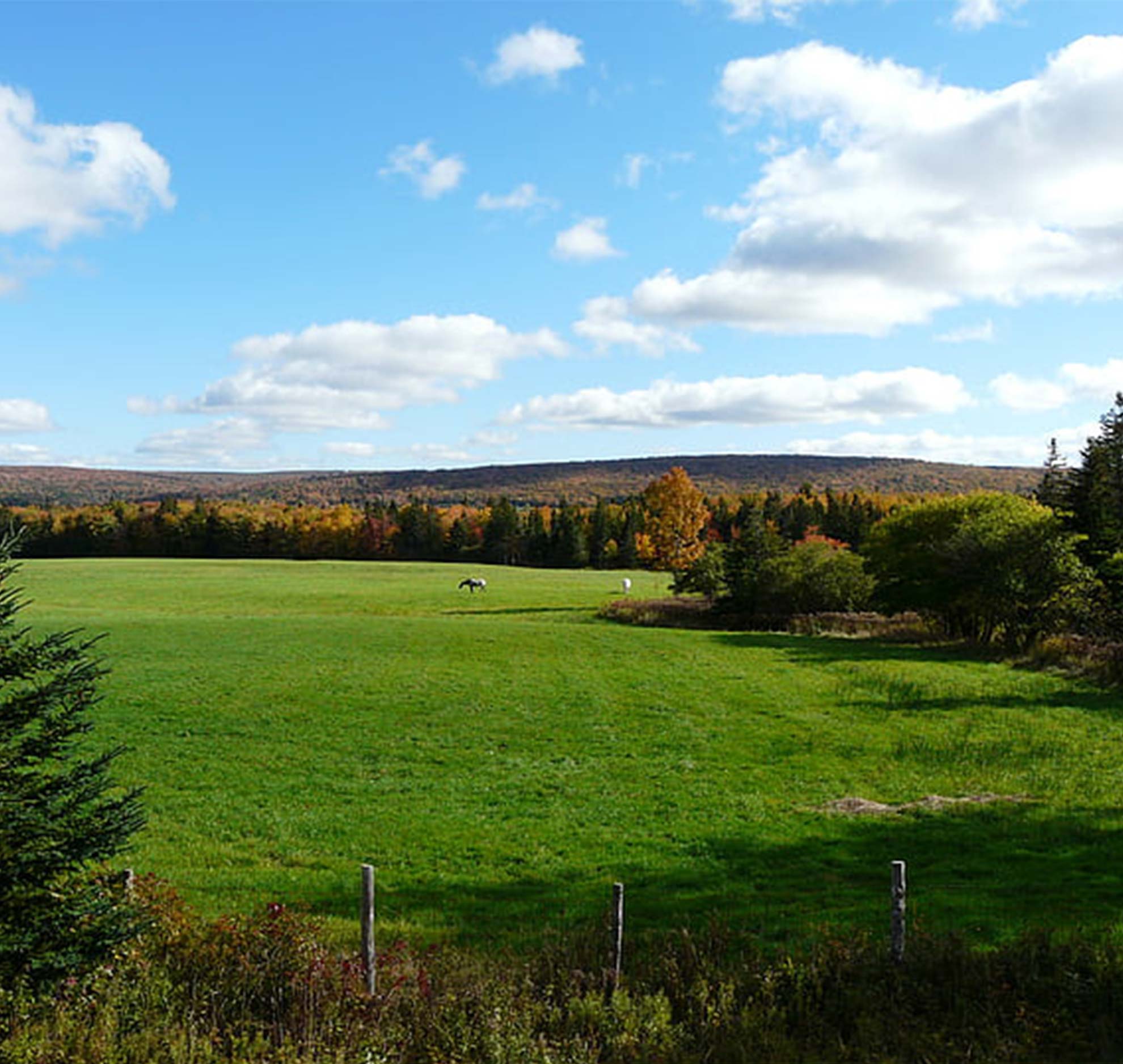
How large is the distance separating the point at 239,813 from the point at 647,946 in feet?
34.3

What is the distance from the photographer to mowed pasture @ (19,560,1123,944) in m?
13.8

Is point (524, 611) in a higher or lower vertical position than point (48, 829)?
lower

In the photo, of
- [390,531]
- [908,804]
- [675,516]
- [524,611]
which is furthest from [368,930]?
[390,531]

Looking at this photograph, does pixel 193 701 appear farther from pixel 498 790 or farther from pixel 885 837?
pixel 885 837

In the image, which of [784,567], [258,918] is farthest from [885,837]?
[784,567]

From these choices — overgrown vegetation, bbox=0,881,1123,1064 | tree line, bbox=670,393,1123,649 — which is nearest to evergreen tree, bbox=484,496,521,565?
tree line, bbox=670,393,1123,649

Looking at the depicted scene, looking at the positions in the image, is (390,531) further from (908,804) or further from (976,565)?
(908,804)

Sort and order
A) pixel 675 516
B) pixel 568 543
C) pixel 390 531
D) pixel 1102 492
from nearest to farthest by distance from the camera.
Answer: pixel 1102 492 → pixel 675 516 → pixel 568 543 → pixel 390 531

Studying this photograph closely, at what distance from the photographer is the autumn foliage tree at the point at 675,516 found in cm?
8894

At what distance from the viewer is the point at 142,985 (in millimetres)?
9164

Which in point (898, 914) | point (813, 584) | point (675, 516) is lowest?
point (898, 914)

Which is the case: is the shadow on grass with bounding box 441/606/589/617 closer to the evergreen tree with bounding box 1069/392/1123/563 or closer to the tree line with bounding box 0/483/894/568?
the evergreen tree with bounding box 1069/392/1123/563

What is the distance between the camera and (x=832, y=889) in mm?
14055

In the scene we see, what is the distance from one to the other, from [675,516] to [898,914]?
79.8 meters
